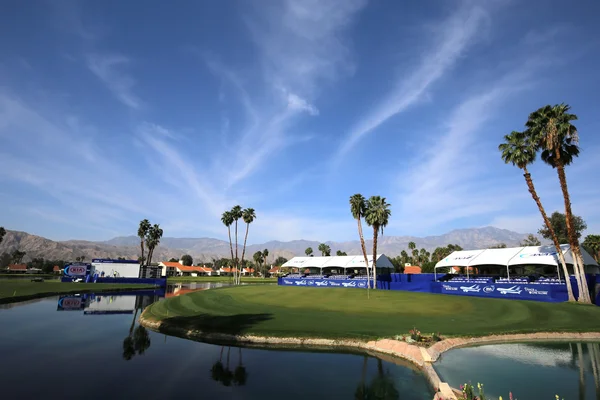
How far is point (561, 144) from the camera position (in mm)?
41156

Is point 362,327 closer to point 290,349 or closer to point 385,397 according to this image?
point 290,349

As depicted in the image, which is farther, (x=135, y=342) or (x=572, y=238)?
(x=572, y=238)

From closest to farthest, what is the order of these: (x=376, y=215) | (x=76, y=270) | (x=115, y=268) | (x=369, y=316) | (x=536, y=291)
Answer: (x=369, y=316), (x=536, y=291), (x=376, y=215), (x=76, y=270), (x=115, y=268)

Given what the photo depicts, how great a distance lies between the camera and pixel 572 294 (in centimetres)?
3891

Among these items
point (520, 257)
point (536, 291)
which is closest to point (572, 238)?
point (536, 291)

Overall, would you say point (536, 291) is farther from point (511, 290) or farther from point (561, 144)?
point (561, 144)

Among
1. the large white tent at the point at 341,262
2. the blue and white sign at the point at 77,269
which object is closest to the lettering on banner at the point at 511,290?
the large white tent at the point at 341,262

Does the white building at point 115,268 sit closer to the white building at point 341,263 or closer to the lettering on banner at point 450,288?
the white building at point 341,263

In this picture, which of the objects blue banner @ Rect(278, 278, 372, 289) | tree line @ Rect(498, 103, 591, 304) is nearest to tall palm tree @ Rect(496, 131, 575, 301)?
tree line @ Rect(498, 103, 591, 304)

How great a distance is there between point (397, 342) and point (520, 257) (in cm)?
3815

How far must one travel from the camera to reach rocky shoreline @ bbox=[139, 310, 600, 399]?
19016 millimetres

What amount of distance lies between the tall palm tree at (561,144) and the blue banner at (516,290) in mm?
3054

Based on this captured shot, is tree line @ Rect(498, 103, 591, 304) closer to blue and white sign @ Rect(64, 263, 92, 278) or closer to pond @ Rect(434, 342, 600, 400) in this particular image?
pond @ Rect(434, 342, 600, 400)

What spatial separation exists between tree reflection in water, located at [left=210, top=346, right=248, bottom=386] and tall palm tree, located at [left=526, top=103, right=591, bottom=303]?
129 feet
